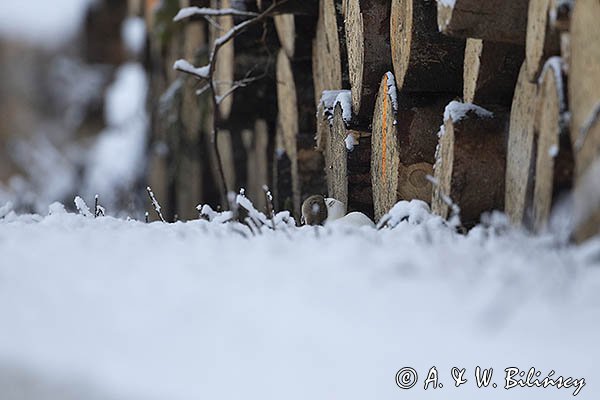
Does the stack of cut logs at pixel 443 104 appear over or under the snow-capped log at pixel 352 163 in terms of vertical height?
over

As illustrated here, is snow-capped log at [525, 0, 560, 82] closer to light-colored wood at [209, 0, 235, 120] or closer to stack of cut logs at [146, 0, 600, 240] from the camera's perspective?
stack of cut logs at [146, 0, 600, 240]

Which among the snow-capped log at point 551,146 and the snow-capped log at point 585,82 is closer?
the snow-capped log at point 585,82

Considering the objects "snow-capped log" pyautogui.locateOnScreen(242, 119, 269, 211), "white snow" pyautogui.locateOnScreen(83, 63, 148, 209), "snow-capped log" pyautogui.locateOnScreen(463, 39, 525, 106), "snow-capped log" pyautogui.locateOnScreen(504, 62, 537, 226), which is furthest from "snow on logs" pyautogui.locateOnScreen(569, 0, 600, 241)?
"white snow" pyautogui.locateOnScreen(83, 63, 148, 209)

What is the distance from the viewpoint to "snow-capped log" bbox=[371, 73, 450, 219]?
7.75 feet

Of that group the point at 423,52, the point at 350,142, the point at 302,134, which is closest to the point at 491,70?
the point at 423,52

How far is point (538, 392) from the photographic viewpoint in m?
1.41

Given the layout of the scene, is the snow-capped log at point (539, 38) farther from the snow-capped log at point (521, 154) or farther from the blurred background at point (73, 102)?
the blurred background at point (73, 102)

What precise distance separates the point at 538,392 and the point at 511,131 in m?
0.77

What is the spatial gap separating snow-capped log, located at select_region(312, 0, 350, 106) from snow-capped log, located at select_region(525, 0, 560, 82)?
1.03 meters

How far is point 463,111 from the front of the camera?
2.05m

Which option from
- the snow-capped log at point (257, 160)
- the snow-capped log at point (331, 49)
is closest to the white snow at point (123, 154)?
the snow-capped log at point (257, 160)

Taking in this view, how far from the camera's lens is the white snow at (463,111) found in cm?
204

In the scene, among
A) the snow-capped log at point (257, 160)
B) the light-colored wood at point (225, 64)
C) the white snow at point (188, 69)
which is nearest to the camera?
the white snow at point (188, 69)

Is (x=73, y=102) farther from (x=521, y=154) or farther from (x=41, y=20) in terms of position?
(x=521, y=154)
